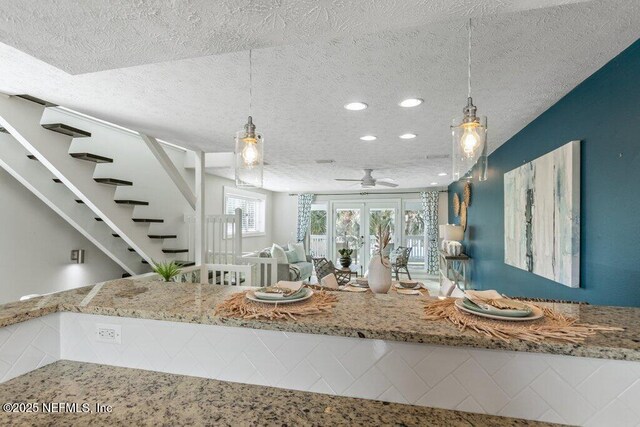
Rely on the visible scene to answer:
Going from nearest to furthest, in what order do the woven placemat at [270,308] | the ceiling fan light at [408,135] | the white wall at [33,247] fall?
the woven placemat at [270,308] → the white wall at [33,247] → the ceiling fan light at [408,135]

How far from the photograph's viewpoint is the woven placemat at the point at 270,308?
108 cm

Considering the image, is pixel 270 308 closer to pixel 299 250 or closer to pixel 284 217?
pixel 299 250

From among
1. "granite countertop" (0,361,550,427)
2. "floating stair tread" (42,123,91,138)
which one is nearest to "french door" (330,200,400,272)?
"floating stair tread" (42,123,91,138)

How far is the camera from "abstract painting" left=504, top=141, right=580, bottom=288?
85.7 inches

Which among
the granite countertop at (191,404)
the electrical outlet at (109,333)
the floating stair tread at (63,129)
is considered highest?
the floating stair tread at (63,129)

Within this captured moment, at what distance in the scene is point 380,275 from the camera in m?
1.75

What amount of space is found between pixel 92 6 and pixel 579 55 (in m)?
2.21

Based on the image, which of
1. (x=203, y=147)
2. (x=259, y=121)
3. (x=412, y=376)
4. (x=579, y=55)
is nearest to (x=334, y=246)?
(x=203, y=147)

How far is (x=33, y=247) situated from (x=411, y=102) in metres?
3.86

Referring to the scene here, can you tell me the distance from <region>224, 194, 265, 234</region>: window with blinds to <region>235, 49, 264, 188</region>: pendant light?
5329 millimetres

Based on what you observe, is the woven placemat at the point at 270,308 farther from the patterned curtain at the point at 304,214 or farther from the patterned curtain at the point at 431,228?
the patterned curtain at the point at 304,214

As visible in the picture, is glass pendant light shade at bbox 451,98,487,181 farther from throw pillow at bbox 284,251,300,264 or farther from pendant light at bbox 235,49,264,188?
throw pillow at bbox 284,251,300,264

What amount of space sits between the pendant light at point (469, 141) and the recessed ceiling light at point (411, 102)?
0.74 metres

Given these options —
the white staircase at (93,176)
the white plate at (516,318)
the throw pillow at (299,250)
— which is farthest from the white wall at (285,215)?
the white plate at (516,318)
